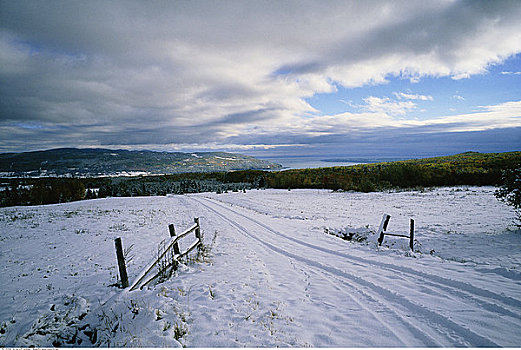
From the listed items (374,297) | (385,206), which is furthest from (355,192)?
(374,297)

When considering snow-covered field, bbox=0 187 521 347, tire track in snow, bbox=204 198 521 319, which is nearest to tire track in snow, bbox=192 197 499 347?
snow-covered field, bbox=0 187 521 347

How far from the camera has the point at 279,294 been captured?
18.7 feet

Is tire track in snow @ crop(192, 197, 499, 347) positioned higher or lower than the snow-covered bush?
lower

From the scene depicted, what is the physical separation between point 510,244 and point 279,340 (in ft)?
33.3

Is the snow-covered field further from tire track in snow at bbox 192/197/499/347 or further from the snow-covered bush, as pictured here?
the snow-covered bush

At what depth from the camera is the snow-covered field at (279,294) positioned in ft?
13.5

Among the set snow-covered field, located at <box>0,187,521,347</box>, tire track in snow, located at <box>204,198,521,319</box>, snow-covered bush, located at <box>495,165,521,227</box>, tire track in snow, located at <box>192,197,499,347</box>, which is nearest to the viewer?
tire track in snow, located at <box>192,197,499,347</box>

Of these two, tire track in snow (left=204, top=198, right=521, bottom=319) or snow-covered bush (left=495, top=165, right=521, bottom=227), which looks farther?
snow-covered bush (left=495, top=165, right=521, bottom=227)

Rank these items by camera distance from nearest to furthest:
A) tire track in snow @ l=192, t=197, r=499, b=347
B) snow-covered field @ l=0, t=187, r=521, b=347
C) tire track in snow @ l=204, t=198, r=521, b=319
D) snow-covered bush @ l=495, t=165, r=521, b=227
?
tire track in snow @ l=192, t=197, r=499, b=347 < snow-covered field @ l=0, t=187, r=521, b=347 < tire track in snow @ l=204, t=198, r=521, b=319 < snow-covered bush @ l=495, t=165, r=521, b=227

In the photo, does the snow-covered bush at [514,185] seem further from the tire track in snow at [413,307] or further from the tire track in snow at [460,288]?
the tire track in snow at [413,307]

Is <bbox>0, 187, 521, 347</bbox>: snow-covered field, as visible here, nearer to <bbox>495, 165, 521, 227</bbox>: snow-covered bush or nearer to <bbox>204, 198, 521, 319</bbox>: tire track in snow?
<bbox>204, 198, 521, 319</bbox>: tire track in snow

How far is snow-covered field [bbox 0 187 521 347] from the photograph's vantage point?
4.11 meters

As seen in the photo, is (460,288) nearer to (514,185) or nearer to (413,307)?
(413,307)

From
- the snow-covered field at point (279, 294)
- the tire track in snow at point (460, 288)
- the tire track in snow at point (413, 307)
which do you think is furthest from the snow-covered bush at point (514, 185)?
the tire track in snow at point (413, 307)
